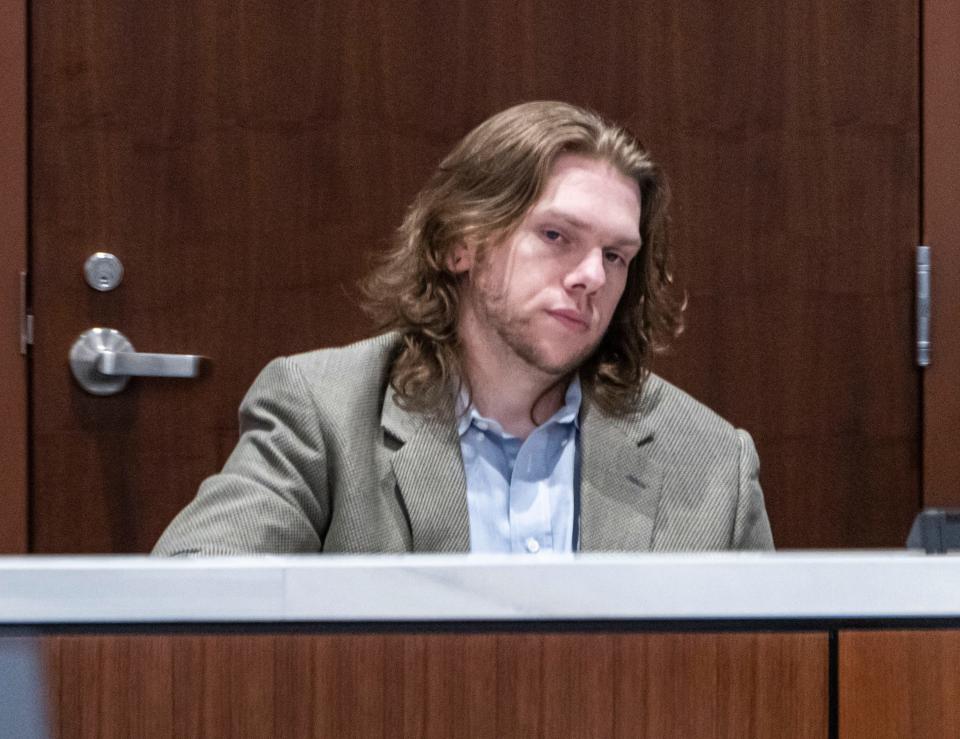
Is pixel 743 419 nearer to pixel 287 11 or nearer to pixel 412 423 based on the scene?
pixel 412 423

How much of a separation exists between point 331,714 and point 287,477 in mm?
886

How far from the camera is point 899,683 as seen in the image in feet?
2.32

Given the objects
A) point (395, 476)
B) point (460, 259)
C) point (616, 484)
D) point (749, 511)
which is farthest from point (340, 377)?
point (749, 511)

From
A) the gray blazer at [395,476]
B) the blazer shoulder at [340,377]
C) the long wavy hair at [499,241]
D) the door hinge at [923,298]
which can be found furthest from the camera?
the door hinge at [923,298]

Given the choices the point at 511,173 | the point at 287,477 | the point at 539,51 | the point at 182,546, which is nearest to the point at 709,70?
the point at 539,51

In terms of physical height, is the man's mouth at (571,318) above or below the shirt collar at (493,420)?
above

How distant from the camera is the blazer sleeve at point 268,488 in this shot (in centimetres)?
144

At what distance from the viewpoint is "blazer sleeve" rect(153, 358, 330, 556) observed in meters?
1.44

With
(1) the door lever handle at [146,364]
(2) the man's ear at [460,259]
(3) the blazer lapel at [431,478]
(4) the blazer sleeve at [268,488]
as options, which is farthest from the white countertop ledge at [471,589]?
(1) the door lever handle at [146,364]

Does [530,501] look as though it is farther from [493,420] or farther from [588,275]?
[588,275]

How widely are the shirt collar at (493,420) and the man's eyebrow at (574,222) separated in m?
0.20

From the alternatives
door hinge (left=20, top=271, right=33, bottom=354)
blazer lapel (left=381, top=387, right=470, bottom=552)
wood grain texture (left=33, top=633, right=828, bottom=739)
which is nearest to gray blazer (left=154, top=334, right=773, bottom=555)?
blazer lapel (left=381, top=387, right=470, bottom=552)

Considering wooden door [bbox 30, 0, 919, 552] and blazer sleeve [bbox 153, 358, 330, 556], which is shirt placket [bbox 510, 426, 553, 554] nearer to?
blazer sleeve [bbox 153, 358, 330, 556]

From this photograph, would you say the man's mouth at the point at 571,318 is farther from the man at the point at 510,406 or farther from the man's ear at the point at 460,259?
the man's ear at the point at 460,259
